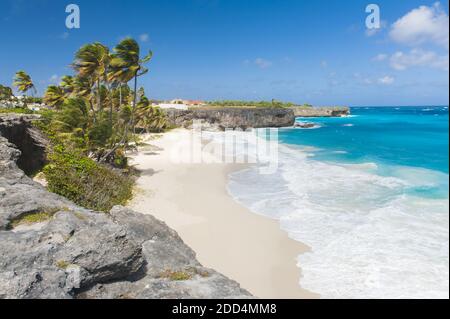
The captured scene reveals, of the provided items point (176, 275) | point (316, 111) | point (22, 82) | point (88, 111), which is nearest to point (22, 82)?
point (22, 82)

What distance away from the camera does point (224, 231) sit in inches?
488

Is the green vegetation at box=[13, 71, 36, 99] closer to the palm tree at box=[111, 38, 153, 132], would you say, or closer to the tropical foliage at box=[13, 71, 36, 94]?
the tropical foliage at box=[13, 71, 36, 94]

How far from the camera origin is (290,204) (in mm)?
15867

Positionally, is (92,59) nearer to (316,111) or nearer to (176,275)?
(176,275)

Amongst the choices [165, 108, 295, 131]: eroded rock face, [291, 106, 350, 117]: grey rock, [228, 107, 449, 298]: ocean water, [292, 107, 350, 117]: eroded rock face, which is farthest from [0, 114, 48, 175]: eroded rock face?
[292, 107, 350, 117]: eroded rock face

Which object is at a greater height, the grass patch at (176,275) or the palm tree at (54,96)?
the palm tree at (54,96)

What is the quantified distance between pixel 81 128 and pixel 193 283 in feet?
46.6

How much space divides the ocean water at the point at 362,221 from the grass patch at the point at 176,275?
4541 millimetres

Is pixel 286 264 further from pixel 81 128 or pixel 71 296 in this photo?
pixel 81 128

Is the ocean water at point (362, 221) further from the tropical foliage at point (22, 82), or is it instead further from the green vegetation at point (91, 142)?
the tropical foliage at point (22, 82)

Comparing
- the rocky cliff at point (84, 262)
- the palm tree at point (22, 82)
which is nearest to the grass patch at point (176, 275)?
the rocky cliff at point (84, 262)

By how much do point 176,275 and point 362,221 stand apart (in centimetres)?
1037

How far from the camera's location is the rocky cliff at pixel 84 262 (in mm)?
4543
